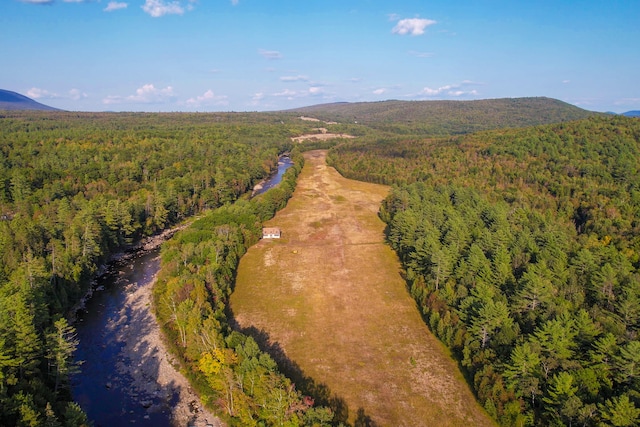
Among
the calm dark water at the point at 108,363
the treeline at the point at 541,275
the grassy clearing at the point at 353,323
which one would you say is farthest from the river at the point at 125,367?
the treeline at the point at 541,275

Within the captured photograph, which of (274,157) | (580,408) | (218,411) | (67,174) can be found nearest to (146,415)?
(218,411)

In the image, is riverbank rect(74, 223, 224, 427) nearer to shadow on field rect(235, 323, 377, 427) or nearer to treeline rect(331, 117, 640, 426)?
shadow on field rect(235, 323, 377, 427)

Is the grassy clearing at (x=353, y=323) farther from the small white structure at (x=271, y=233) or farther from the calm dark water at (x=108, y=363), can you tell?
the calm dark water at (x=108, y=363)

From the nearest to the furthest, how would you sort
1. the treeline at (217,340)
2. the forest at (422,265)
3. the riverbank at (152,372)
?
the treeline at (217,340), the forest at (422,265), the riverbank at (152,372)

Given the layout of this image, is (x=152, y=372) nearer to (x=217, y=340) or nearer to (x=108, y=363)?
(x=108, y=363)

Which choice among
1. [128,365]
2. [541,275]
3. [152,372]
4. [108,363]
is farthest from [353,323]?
[108,363]

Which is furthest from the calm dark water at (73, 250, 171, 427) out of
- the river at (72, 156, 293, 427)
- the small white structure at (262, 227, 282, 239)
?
the small white structure at (262, 227, 282, 239)
